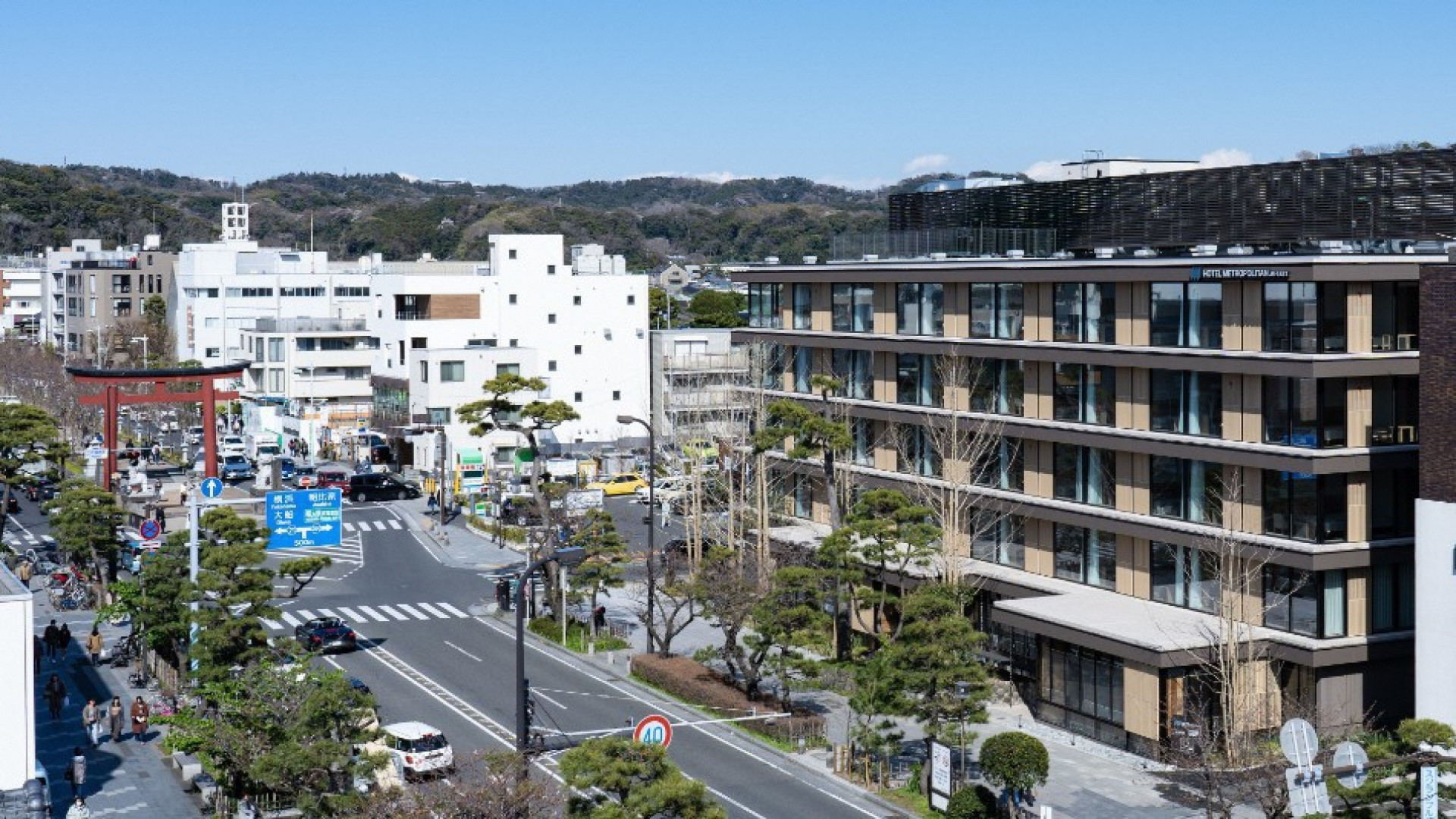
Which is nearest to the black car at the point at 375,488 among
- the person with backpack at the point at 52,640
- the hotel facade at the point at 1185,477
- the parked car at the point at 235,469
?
the parked car at the point at 235,469

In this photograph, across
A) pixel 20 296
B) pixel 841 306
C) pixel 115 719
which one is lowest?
pixel 115 719

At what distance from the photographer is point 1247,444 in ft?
124

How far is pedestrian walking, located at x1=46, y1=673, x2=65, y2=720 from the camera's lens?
42438 millimetres

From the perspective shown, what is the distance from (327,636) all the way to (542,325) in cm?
4744

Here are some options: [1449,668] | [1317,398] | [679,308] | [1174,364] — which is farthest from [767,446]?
[679,308]

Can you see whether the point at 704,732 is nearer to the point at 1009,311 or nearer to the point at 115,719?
the point at 1009,311

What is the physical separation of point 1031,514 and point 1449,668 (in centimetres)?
1264

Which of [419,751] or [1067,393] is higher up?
[1067,393]

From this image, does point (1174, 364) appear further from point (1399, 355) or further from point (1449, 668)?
point (1449, 668)

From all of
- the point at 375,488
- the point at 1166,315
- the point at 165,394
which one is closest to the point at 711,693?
the point at 1166,315

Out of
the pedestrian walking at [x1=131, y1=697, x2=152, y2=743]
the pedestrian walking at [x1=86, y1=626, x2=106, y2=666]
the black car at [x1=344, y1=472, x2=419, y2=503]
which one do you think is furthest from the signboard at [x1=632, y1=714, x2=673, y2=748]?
the black car at [x1=344, y1=472, x2=419, y2=503]

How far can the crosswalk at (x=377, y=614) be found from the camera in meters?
54.6

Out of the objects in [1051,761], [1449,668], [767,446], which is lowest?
[1051,761]

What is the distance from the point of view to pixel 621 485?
82.6m
